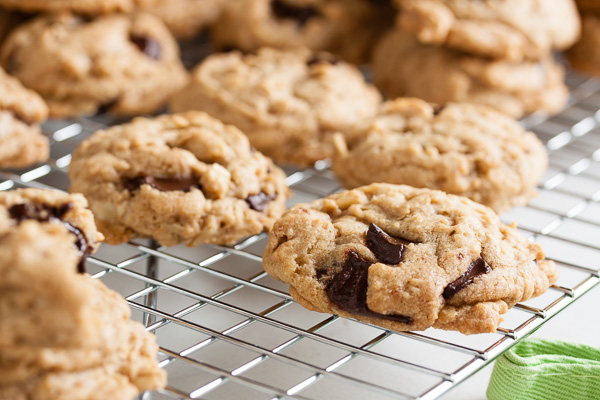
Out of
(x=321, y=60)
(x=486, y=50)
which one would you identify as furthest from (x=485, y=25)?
(x=321, y=60)

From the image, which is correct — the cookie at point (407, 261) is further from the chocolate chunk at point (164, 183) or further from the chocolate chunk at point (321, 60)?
the chocolate chunk at point (321, 60)

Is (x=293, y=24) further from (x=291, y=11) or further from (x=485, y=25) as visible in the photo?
(x=485, y=25)

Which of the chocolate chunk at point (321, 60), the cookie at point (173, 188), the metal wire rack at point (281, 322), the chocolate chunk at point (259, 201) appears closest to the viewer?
the metal wire rack at point (281, 322)

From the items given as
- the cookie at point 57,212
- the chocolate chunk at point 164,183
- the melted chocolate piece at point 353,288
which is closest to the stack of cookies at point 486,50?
the chocolate chunk at point 164,183

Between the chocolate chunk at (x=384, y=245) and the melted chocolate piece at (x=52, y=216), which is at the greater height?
the melted chocolate piece at (x=52, y=216)

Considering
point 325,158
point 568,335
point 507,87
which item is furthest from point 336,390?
point 507,87

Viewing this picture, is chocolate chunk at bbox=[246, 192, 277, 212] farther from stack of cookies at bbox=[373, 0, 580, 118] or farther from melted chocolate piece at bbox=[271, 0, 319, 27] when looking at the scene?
melted chocolate piece at bbox=[271, 0, 319, 27]

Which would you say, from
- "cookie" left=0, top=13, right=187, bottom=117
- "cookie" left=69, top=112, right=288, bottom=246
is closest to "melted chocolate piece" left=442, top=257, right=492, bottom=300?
"cookie" left=69, top=112, right=288, bottom=246
